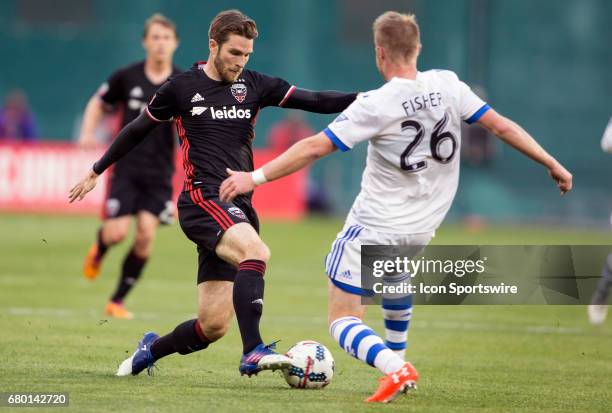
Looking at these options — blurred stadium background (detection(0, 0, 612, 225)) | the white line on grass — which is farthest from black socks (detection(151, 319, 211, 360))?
blurred stadium background (detection(0, 0, 612, 225))

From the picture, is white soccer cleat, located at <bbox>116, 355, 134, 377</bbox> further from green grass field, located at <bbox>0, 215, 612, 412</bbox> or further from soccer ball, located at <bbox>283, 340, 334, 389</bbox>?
soccer ball, located at <bbox>283, 340, 334, 389</bbox>

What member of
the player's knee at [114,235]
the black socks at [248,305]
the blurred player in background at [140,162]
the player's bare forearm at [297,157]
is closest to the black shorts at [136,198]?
the blurred player in background at [140,162]

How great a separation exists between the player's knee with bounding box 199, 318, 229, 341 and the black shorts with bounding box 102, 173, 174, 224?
412 centimetres

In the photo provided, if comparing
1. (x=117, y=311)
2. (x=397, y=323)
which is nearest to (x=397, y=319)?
(x=397, y=323)

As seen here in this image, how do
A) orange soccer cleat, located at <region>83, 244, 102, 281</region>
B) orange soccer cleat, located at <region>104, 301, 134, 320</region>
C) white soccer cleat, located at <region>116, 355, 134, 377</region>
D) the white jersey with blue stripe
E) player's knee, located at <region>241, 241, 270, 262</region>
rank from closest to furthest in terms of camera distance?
1. the white jersey with blue stripe
2. player's knee, located at <region>241, 241, 270, 262</region>
3. white soccer cleat, located at <region>116, 355, 134, 377</region>
4. orange soccer cleat, located at <region>104, 301, 134, 320</region>
5. orange soccer cleat, located at <region>83, 244, 102, 281</region>

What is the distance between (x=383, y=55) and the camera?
645 cm

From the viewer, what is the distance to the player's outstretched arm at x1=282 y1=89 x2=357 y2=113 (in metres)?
7.57

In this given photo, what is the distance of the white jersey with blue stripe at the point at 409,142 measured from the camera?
20.9ft

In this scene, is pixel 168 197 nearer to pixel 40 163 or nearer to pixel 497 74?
pixel 40 163

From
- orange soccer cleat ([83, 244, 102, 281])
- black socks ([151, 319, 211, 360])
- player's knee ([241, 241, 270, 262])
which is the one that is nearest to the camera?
player's knee ([241, 241, 270, 262])

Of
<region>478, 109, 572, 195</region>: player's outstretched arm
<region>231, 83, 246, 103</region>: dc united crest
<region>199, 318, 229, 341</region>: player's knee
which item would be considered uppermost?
<region>231, 83, 246, 103</region>: dc united crest

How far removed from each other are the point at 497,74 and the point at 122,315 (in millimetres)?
18642

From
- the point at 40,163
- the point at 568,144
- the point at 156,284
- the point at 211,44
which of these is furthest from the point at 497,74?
the point at 211,44

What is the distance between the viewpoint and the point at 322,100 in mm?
7586
